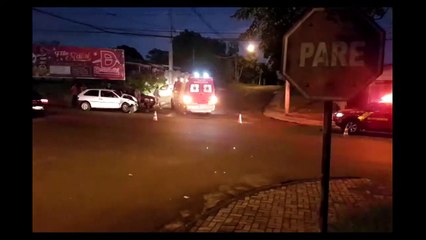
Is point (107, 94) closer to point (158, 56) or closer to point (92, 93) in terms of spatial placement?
point (92, 93)

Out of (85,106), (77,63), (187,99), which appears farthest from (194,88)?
Result: (77,63)

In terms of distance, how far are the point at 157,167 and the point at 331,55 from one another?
6.92 meters

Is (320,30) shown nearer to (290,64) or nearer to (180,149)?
(290,64)

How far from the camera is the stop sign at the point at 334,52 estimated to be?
3076mm

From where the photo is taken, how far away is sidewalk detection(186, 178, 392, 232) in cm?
563

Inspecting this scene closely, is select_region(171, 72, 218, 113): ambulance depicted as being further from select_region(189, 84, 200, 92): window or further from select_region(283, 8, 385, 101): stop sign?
select_region(283, 8, 385, 101): stop sign

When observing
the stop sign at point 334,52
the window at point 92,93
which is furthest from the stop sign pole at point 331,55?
the window at point 92,93

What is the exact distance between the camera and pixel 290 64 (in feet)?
10.9

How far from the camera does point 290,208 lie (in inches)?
256

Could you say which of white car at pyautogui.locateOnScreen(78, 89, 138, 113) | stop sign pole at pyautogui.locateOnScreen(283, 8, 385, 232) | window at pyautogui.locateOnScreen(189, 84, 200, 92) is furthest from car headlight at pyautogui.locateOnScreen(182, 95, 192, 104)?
stop sign pole at pyautogui.locateOnScreen(283, 8, 385, 232)

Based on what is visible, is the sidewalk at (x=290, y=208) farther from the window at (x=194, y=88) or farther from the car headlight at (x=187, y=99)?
the window at (x=194, y=88)

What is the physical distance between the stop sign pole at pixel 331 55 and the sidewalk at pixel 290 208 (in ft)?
8.08
